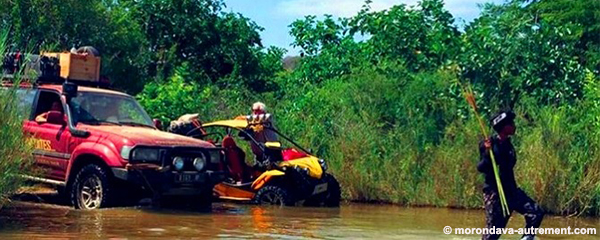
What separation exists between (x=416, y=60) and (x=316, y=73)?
4730 mm

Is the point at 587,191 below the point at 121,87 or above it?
below

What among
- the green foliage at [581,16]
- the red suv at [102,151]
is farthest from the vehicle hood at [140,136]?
the green foliage at [581,16]

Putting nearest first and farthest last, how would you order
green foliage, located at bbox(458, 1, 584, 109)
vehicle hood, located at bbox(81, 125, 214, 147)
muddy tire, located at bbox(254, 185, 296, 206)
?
vehicle hood, located at bbox(81, 125, 214, 147), muddy tire, located at bbox(254, 185, 296, 206), green foliage, located at bbox(458, 1, 584, 109)

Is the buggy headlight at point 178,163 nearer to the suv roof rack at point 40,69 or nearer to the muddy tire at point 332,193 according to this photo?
the suv roof rack at point 40,69

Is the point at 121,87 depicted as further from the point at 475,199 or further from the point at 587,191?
the point at 587,191

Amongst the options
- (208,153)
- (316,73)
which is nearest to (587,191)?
(208,153)

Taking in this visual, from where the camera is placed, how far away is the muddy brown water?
1158 centimetres

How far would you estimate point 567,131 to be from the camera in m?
16.9

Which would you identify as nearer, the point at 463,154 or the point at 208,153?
the point at 208,153

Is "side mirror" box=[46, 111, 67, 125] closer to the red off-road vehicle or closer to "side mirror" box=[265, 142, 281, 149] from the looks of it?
the red off-road vehicle

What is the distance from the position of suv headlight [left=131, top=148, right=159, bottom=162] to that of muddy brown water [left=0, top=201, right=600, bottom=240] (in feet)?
2.46

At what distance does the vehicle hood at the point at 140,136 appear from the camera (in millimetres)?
13680

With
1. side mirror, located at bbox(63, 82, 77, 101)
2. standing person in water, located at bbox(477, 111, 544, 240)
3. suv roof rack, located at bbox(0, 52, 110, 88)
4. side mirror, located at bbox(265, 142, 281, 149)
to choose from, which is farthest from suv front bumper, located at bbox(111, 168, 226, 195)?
standing person in water, located at bbox(477, 111, 544, 240)

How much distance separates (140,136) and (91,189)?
102cm
